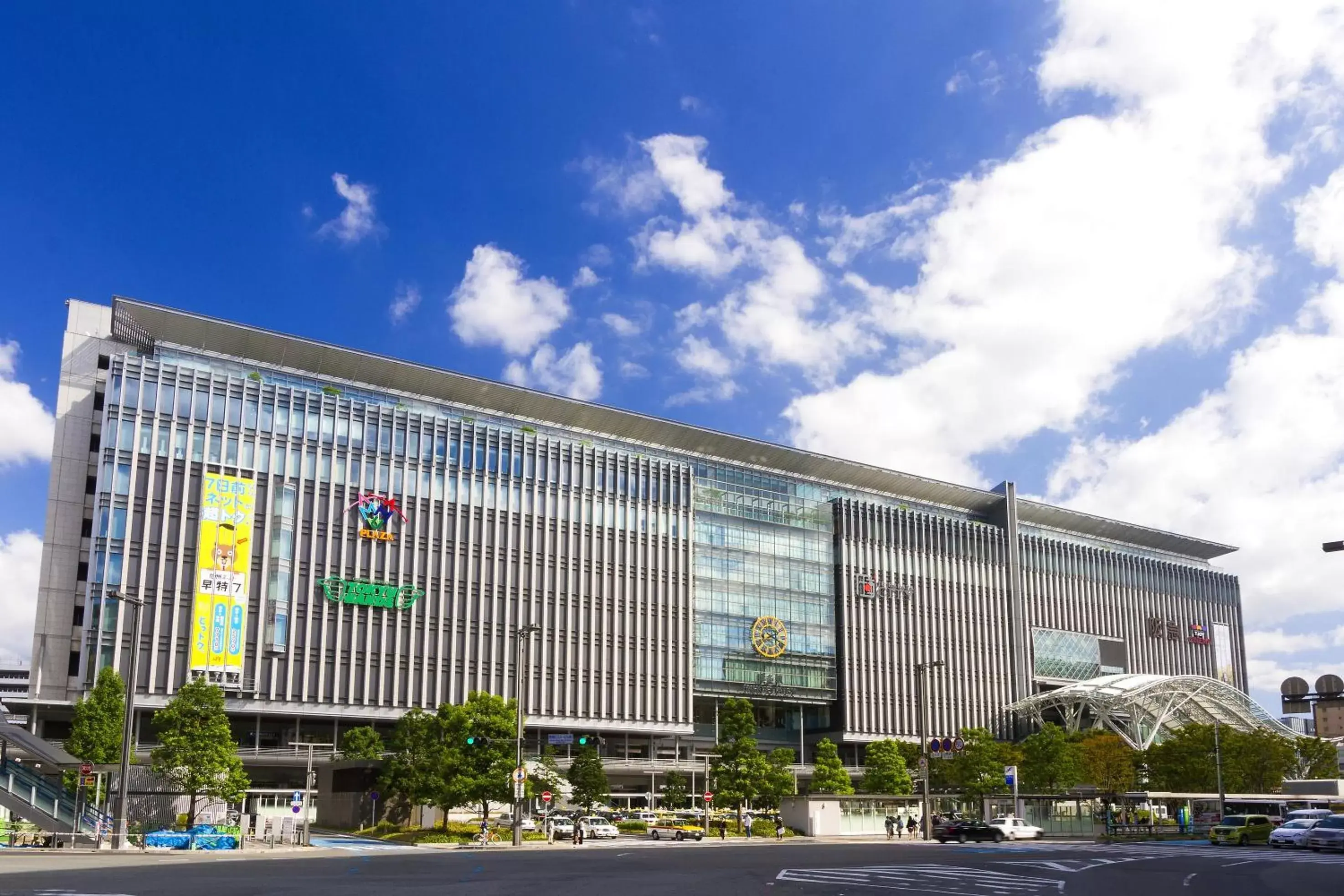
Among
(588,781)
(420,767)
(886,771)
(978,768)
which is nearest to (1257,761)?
(978,768)

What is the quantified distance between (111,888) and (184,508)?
66638mm

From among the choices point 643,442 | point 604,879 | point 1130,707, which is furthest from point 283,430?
point 1130,707

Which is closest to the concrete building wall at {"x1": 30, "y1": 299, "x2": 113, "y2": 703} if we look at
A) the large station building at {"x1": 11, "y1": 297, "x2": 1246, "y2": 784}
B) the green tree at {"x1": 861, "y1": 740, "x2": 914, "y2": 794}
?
the large station building at {"x1": 11, "y1": 297, "x2": 1246, "y2": 784}

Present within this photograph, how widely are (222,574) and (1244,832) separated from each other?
70489 mm

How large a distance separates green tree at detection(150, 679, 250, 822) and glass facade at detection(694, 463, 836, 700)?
59.7 metres

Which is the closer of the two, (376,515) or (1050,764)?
(376,515)

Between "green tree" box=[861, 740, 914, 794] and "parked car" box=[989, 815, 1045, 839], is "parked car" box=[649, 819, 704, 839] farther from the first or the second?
"green tree" box=[861, 740, 914, 794]

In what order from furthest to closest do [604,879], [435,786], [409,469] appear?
1. [409,469]
2. [435,786]
3. [604,879]

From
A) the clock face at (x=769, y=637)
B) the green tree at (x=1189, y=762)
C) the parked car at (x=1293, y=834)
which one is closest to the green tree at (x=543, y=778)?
the clock face at (x=769, y=637)

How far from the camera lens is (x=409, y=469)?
99.1 m

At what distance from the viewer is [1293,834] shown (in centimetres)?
5916

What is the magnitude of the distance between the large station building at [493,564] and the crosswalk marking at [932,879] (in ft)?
89.1

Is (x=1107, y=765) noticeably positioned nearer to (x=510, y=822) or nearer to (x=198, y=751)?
(x=510, y=822)

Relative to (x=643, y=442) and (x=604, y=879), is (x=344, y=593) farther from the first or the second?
(x=604, y=879)
